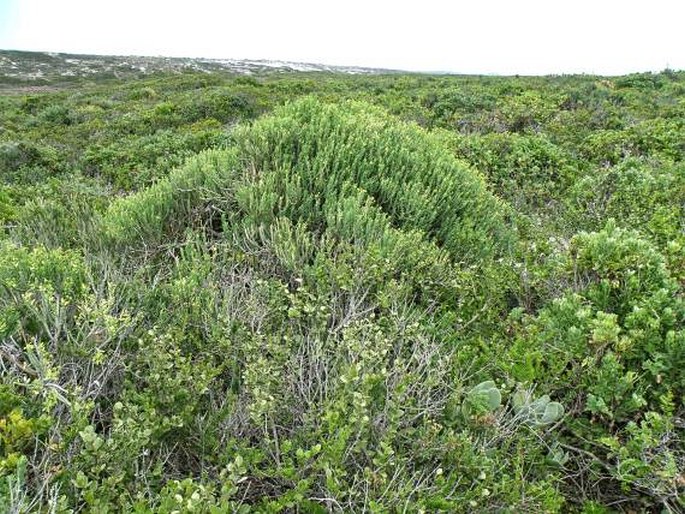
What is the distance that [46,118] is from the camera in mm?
17562

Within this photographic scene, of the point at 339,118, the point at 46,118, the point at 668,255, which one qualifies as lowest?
the point at 46,118

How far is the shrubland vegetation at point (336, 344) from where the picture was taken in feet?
6.42

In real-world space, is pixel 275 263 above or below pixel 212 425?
above

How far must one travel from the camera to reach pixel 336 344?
2854mm

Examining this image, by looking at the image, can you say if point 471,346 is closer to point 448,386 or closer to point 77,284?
point 448,386

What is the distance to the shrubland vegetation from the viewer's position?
6.42 feet

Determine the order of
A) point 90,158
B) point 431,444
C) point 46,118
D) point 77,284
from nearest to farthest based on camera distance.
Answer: point 431,444, point 77,284, point 90,158, point 46,118

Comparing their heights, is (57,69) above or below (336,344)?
below

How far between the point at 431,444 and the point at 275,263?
5.75 ft

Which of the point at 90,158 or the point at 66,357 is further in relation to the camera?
the point at 90,158

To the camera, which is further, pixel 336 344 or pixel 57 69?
pixel 57 69

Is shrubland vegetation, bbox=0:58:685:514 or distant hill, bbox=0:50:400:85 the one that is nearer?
shrubland vegetation, bbox=0:58:685:514

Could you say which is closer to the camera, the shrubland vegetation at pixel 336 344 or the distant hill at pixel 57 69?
the shrubland vegetation at pixel 336 344

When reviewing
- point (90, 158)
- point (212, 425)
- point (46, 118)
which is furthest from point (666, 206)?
point (46, 118)
